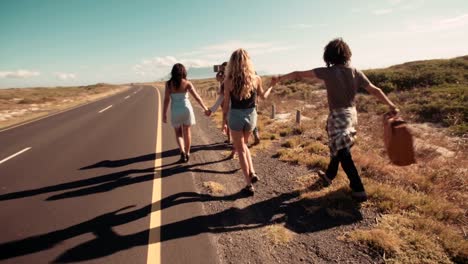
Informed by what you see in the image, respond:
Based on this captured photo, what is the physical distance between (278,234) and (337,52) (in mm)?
2629

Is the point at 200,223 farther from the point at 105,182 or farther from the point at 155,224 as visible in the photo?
the point at 105,182

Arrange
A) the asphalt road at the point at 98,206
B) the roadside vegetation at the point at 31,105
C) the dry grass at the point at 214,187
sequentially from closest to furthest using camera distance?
the asphalt road at the point at 98,206 < the dry grass at the point at 214,187 < the roadside vegetation at the point at 31,105

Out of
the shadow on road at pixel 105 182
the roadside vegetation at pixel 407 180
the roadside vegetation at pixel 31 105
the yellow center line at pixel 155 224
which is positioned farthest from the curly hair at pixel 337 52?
the roadside vegetation at pixel 31 105

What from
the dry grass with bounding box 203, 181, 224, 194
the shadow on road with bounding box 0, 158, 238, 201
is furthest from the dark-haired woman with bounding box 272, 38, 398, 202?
the shadow on road with bounding box 0, 158, 238, 201

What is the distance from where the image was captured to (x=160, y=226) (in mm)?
3934

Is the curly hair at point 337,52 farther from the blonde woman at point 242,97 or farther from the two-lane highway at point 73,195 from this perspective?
the two-lane highway at point 73,195

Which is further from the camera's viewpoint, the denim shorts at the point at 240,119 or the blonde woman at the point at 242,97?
the denim shorts at the point at 240,119

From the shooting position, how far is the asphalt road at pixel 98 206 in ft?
11.3

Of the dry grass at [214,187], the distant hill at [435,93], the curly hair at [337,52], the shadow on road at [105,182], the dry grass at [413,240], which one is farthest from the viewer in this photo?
the distant hill at [435,93]

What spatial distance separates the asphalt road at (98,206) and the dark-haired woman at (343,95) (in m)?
2.27

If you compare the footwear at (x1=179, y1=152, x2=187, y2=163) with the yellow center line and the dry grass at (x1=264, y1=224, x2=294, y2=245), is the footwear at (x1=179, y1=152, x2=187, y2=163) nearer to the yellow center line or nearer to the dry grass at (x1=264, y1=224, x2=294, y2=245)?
the yellow center line

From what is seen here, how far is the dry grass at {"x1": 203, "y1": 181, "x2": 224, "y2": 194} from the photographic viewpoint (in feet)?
16.4

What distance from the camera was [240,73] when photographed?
4.38 metres

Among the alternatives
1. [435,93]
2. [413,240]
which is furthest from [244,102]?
[435,93]
